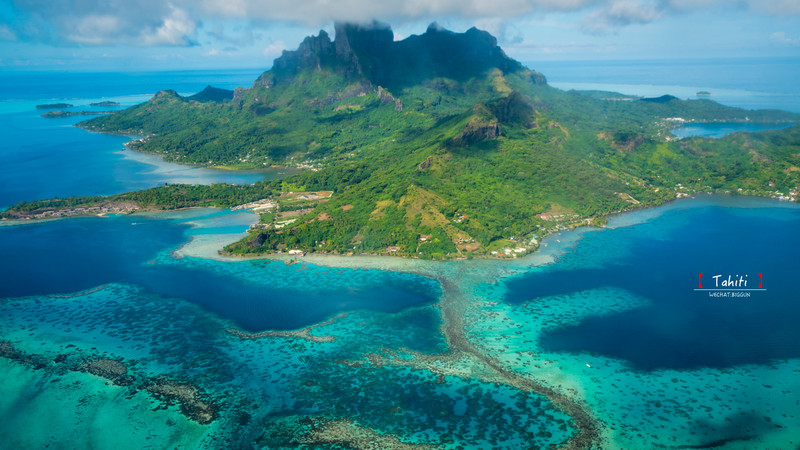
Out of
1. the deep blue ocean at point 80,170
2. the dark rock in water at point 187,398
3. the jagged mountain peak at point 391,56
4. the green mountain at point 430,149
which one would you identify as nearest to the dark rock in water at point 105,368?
the dark rock in water at point 187,398

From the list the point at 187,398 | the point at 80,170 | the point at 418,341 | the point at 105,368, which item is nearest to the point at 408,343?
the point at 418,341

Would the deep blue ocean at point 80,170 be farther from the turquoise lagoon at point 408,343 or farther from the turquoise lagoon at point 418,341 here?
the turquoise lagoon at point 418,341

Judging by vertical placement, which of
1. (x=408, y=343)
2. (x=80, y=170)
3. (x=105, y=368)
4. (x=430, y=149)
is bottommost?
(x=105, y=368)

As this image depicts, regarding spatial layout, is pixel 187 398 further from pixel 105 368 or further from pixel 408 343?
pixel 408 343

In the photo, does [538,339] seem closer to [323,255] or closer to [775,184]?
[323,255]

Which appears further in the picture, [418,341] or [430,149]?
[430,149]

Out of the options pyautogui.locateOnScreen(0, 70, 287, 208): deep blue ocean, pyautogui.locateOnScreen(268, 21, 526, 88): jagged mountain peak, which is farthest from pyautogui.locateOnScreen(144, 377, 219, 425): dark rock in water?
pyautogui.locateOnScreen(268, 21, 526, 88): jagged mountain peak

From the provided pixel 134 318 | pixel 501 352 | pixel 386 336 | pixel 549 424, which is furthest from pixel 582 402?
pixel 134 318

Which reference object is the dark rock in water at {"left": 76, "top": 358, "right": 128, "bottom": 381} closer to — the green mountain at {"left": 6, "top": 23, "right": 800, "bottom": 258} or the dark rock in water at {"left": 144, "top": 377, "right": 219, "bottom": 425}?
the dark rock in water at {"left": 144, "top": 377, "right": 219, "bottom": 425}
